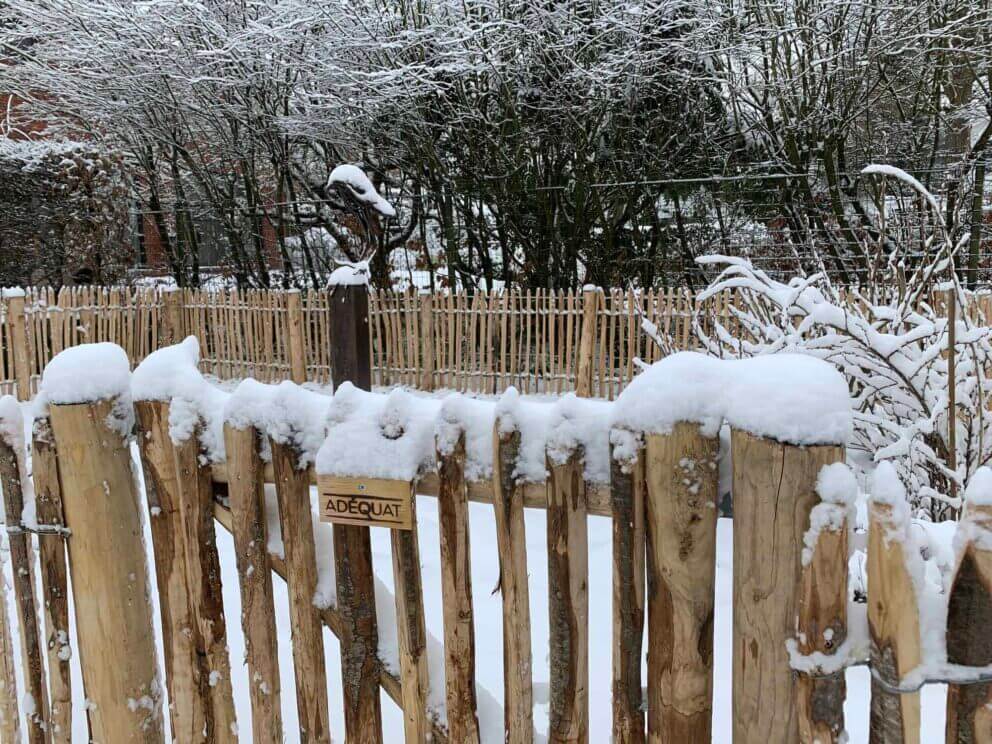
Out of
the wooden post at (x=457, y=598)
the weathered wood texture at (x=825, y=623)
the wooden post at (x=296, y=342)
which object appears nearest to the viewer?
the weathered wood texture at (x=825, y=623)

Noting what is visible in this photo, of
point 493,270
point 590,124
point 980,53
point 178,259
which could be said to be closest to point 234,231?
point 178,259

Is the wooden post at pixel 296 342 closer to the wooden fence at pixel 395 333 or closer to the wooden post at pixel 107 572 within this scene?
the wooden fence at pixel 395 333

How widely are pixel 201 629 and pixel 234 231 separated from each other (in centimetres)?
1187

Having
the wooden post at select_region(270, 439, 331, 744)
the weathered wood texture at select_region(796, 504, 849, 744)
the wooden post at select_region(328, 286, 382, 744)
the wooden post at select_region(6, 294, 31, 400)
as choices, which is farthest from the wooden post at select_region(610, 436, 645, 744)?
the wooden post at select_region(6, 294, 31, 400)

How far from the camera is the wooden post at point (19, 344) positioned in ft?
28.9

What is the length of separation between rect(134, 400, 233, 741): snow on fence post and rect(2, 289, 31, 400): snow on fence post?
8.61m

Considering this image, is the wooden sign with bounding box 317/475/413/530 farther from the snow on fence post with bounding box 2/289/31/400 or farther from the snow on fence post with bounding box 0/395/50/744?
the snow on fence post with bounding box 2/289/31/400

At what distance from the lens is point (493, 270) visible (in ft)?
38.9

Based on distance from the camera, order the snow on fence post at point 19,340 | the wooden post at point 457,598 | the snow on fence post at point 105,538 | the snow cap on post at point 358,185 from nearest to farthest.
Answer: the wooden post at point 457,598, the snow on fence post at point 105,538, the snow cap on post at point 358,185, the snow on fence post at point 19,340

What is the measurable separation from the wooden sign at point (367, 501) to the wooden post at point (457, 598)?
0.26ft

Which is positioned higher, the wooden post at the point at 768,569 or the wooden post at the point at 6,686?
the wooden post at the point at 768,569

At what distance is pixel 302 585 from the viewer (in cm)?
170

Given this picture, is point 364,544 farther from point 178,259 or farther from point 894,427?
point 178,259

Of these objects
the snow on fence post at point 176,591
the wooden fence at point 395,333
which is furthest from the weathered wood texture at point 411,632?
the wooden fence at point 395,333
